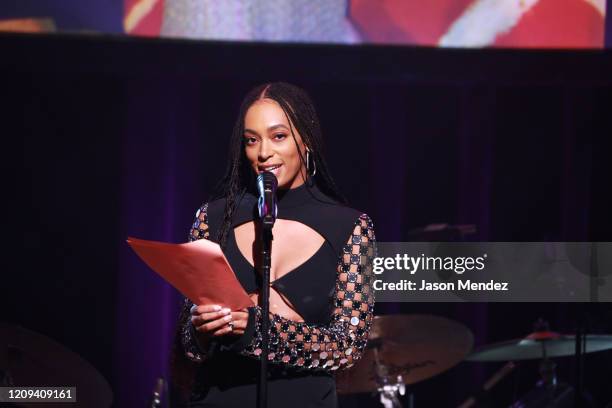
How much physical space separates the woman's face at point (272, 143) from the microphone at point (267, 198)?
187mm

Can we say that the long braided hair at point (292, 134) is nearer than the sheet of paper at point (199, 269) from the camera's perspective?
No

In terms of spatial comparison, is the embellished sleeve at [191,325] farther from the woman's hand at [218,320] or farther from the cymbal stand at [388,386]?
the cymbal stand at [388,386]

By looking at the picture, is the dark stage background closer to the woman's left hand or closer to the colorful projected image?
the colorful projected image

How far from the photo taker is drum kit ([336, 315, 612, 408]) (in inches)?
146

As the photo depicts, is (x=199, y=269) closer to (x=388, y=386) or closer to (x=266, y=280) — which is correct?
(x=266, y=280)

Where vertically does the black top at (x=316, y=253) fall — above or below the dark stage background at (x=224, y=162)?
below

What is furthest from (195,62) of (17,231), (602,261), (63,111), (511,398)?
(511,398)

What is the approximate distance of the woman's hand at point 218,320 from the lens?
200 centimetres

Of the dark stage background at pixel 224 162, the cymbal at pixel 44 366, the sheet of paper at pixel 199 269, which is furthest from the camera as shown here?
the dark stage background at pixel 224 162

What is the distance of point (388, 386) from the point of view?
12.1 ft

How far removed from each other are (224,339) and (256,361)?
0.46 ft

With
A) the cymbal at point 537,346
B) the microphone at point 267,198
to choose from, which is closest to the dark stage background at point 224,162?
the cymbal at point 537,346

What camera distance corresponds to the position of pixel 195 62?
14.2 ft

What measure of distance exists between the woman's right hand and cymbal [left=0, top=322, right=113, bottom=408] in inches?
53.7
